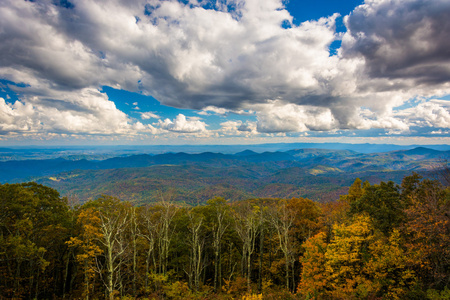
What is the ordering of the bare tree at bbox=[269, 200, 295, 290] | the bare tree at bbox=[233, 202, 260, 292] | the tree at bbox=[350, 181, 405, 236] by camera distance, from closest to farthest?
the tree at bbox=[350, 181, 405, 236] → the bare tree at bbox=[269, 200, 295, 290] → the bare tree at bbox=[233, 202, 260, 292]

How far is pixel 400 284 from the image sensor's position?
2122 centimetres

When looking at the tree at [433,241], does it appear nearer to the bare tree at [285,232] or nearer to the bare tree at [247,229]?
the bare tree at [285,232]

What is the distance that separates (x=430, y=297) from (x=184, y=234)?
29567mm

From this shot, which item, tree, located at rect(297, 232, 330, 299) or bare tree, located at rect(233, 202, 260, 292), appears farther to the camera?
bare tree, located at rect(233, 202, 260, 292)

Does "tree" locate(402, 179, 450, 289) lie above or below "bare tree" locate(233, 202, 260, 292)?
above

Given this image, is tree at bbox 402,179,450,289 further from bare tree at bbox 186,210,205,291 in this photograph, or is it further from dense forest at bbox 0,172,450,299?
bare tree at bbox 186,210,205,291

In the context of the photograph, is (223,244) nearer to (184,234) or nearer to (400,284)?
(184,234)

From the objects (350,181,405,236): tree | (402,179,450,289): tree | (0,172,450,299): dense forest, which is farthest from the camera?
(350,181,405,236): tree

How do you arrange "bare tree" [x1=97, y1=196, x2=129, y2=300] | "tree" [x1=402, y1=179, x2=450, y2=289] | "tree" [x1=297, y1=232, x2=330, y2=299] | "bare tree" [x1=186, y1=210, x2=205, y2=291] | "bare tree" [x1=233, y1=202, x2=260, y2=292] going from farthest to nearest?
1. "bare tree" [x1=233, y1=202, x2=260, y2=292]
2. "bare tree" [x1=186, y1=210, x2=205, y2=291]
3. "tree" [x1=297, y1=232, x2=330, y2=299]
4. "bare tree" [x1=97, y1=196, x2=129, y2=300]
5. "tree" [x1=402, y1=179, x2=450, y2=289]

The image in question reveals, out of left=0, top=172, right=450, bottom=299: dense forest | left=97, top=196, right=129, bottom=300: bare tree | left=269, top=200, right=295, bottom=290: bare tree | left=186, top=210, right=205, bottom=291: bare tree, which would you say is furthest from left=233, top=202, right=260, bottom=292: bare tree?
left=97, top=196, right=129, bottom=300: bare tree

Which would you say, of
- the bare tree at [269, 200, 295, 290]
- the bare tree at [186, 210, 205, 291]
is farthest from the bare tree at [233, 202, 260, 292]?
the bare tree at [186, 210, 205, 291]

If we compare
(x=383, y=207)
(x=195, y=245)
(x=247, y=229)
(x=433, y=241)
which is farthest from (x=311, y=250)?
(x=195, y=245)

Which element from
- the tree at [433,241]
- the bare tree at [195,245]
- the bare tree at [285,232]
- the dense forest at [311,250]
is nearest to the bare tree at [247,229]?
the dense forest at [311,250]

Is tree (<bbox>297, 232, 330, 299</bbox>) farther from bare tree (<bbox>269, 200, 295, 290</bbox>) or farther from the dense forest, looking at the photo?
bare tree (<bbox>269, 200, 295, 290</bbox>)
